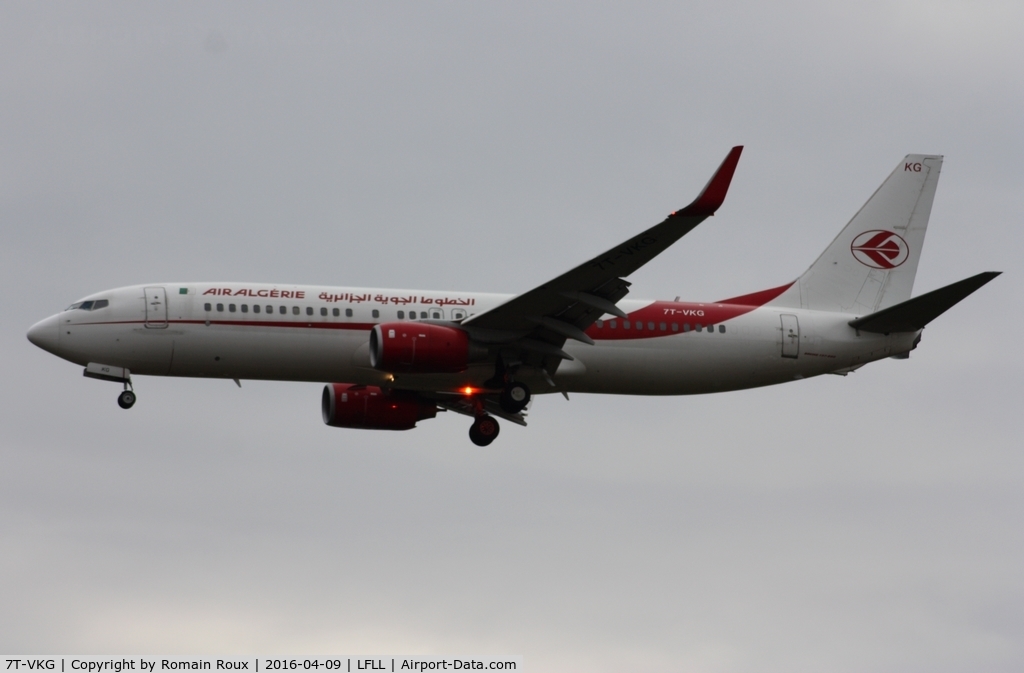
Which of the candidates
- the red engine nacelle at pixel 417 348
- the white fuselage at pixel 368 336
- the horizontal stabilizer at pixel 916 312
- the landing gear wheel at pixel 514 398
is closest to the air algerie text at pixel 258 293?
the white fuselage at pixel 368 336

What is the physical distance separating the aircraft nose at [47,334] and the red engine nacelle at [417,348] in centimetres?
890

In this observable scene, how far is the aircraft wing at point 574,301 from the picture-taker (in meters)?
35.1

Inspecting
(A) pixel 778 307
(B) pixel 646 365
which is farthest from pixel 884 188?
(B) pixel 646 365

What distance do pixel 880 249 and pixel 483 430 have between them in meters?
14.5

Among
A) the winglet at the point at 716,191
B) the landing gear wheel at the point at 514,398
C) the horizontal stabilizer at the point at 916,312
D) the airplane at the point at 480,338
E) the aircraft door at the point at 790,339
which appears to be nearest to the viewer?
the winglet at the point at 716,191

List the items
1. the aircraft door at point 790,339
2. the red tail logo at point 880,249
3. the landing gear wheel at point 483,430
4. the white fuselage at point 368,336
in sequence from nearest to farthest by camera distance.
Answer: the white fuselage at point 368,336 < the aircraft door at point 790,339 < the landing gear wheel at point 483,430 < the red tail logo at point 880,249

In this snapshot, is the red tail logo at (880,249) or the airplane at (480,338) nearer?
the airplane at (480,338)

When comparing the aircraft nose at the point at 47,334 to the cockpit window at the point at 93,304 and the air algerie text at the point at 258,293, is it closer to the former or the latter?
the cockpit window at the point at 93,304

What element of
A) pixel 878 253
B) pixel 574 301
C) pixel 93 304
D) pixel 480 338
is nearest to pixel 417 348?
pixel 480 338

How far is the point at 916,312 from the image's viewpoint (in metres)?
42.4

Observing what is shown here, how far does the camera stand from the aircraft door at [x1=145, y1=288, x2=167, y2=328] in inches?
1548

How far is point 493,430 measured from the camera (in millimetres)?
44062

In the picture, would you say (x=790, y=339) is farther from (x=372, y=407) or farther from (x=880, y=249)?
(x=372, y=407)

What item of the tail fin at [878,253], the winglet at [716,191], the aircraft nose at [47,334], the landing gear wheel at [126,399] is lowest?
the landing gear wheel at [126,399]
